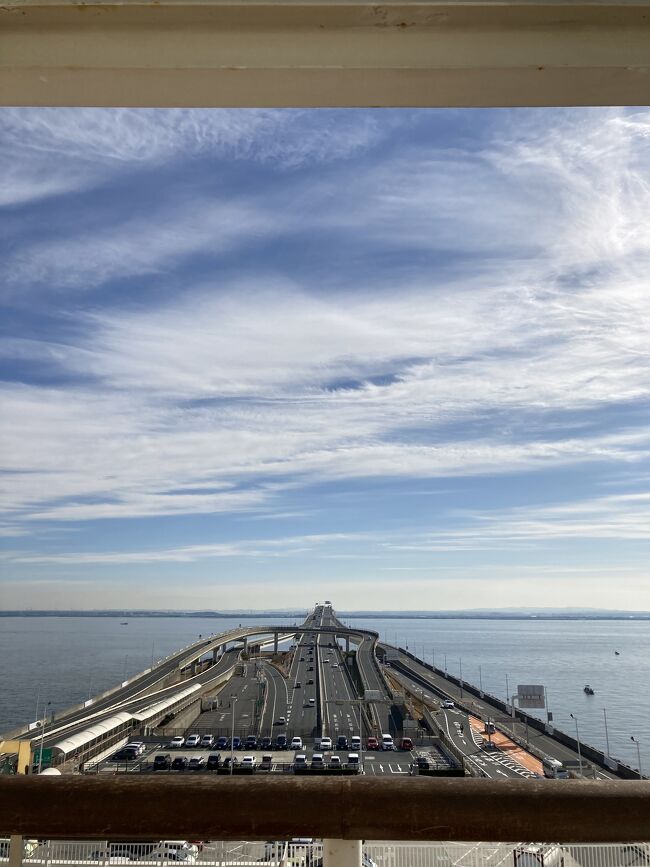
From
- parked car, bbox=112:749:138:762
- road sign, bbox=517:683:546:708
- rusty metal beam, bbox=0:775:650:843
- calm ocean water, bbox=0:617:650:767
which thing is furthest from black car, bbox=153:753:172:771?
rusty metal beam, bbox=0:775:650:843

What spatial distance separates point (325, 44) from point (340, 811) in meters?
1.42

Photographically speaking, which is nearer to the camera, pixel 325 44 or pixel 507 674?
pixel 325 44

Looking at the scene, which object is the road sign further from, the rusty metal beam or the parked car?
the rusty metal beam

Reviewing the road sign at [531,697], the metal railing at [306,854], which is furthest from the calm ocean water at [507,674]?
the metal railing at [306,854]

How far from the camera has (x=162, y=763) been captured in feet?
62.8

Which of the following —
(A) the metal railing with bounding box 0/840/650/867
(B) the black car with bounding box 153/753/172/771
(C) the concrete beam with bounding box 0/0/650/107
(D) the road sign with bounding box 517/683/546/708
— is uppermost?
(C) the concrete beam with bounding box 0/0/650/107

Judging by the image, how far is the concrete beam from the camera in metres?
1.14

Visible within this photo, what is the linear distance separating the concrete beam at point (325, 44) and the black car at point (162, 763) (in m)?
20.9

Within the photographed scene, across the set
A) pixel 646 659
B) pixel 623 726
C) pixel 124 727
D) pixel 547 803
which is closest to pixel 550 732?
pixel 623 726

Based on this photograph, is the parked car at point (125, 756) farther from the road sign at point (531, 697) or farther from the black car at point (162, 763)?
the road sign at point (531, 697)

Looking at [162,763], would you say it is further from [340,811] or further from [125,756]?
[340,811]

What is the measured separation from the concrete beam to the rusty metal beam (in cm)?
135

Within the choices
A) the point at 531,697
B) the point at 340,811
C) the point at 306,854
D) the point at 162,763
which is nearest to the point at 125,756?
the point at 162,763

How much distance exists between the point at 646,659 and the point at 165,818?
278 feet
